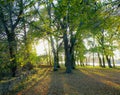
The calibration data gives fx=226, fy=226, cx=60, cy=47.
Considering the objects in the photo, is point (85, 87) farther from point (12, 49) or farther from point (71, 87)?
point (12, 49)

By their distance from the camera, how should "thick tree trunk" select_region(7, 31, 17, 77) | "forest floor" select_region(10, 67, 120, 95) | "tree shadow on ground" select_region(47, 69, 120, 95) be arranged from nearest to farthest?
1. "tree shadow on ground" select_region(47, 69, 120, 95)
2. "forest floor" select_region(10, 67, 120, 95)
3. "thick tree trunk" select_region(7, 31, 17, 77)

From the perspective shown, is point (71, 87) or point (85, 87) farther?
point (71, 87)

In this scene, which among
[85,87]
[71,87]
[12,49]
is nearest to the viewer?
[85,87]

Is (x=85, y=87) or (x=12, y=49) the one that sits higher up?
(x=12, y=49)

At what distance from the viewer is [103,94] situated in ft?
40.7

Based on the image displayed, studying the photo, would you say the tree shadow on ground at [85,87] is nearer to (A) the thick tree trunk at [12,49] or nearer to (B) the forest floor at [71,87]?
(B) the forest floor at [71,87]

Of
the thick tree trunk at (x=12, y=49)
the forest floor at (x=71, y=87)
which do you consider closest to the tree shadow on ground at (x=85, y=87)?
the forest floor at (x=71, y=87)

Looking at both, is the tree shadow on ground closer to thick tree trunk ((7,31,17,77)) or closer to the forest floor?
the forest floor

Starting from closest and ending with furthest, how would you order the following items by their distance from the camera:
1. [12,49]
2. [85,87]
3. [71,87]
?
1. [85,87]
2. [71,87]
3. [12,49]

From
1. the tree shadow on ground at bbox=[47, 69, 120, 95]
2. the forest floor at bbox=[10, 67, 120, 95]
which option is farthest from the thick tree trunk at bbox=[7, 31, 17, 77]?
the tree shadow on ground at bbox=[47, 69, 120, 95]

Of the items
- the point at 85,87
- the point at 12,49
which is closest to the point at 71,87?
the point at 85,87

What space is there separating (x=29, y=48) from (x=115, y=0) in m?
11.3

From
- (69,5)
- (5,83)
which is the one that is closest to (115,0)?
(69,5)

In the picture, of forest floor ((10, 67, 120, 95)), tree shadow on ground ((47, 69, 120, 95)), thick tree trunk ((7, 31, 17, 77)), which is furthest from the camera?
thick tree trunk ((7, 31, 17, 77))
